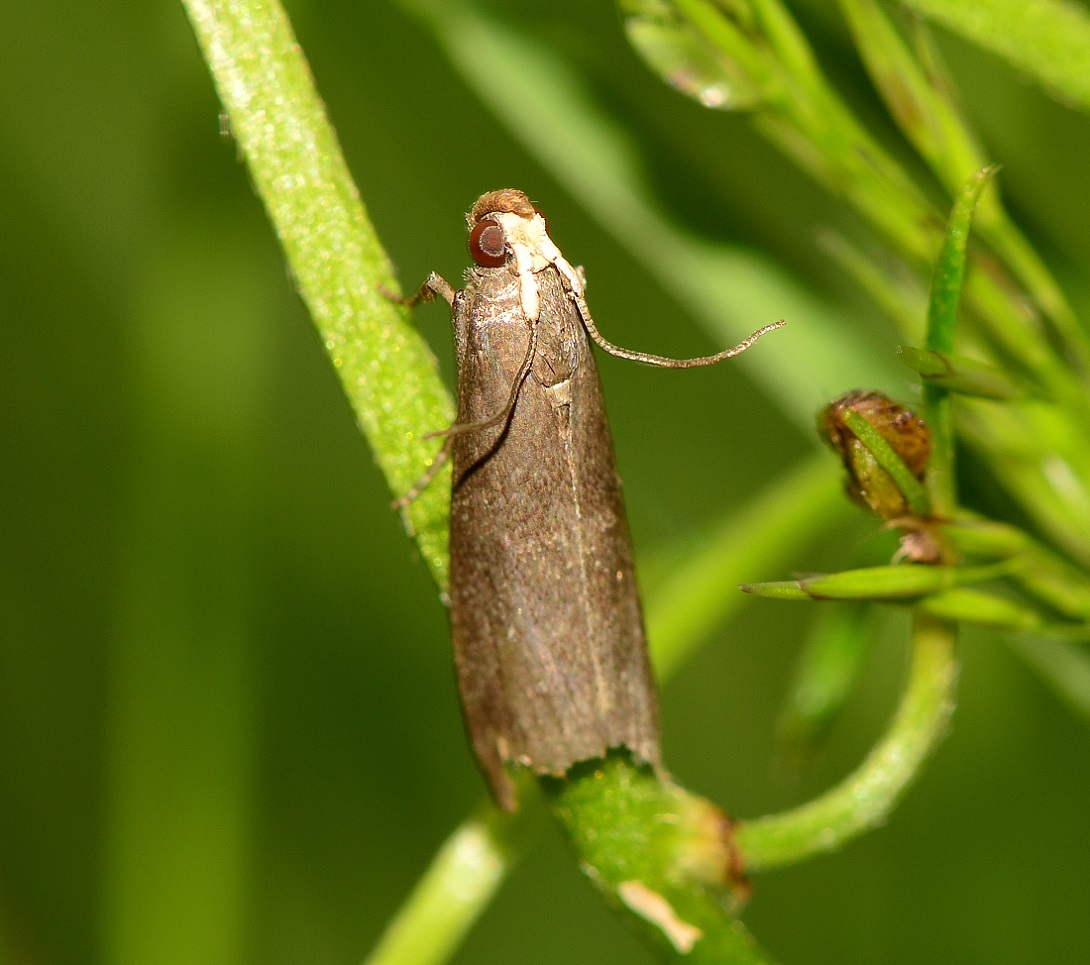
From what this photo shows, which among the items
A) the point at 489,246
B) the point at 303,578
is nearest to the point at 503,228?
the point at 489,246

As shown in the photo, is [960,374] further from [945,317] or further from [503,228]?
[503,228]

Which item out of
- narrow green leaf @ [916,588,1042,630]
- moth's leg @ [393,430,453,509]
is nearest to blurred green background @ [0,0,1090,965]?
narrow green leaf @ [916,588,1042,630]

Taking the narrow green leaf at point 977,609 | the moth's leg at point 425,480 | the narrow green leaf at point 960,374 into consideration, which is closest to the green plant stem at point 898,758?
the narrow green leaf at point 977,609

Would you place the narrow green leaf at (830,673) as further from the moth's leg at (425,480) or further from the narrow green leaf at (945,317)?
the moth's leg at (425,480)

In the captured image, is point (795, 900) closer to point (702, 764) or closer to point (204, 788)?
point (702, 764)

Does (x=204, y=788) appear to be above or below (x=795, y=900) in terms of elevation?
above

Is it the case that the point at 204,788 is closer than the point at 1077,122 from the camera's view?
Yes

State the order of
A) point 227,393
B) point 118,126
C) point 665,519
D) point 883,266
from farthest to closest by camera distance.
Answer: point 118,126 → point 227,393 → point 665,519 → point 883,266

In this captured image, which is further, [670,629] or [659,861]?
[670,629]

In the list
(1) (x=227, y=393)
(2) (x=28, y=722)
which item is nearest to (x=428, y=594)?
(1) (x=227, y=393)
